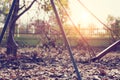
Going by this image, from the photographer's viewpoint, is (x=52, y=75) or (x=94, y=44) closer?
(x=52, y=75)

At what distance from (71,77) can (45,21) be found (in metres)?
8.99

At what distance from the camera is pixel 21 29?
33188 mm

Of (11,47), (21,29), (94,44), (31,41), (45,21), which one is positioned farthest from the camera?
(21,29)

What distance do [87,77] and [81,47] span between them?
43.6 feet

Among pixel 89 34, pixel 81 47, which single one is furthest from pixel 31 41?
pixel 81 47

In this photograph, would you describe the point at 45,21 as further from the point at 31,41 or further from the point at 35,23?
the point at 31,41

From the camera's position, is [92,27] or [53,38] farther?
[92,27]

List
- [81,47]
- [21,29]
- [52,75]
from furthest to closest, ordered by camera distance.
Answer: [21,29] < [81,47] < [52,75]

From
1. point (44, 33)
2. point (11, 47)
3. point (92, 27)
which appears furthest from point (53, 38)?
point (92, 27)

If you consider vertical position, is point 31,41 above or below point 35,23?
below

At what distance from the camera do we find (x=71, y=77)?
7.52 meters

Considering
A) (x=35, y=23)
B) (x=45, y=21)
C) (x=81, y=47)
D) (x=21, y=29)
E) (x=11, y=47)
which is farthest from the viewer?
(x=21, y=29)

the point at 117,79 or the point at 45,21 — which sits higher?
the point at 45,21

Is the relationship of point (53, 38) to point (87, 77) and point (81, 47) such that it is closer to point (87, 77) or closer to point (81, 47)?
point (81, 47)
